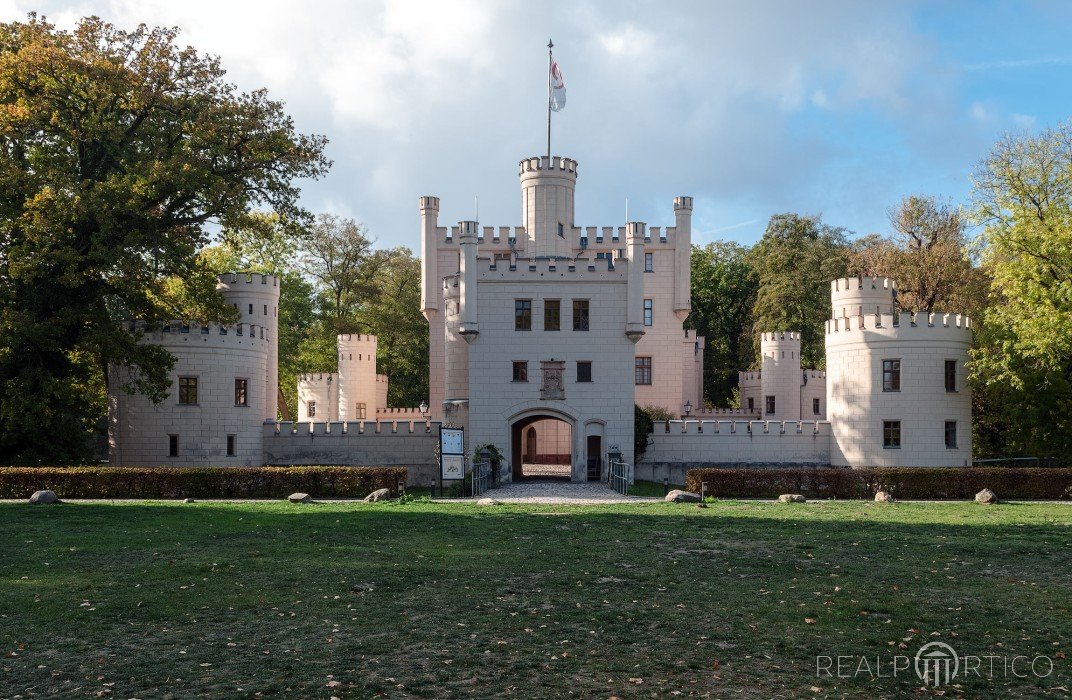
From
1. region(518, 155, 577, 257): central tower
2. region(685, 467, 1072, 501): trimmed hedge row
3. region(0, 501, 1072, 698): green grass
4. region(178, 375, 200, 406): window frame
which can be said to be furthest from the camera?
region(518, 155, 577, 257): central tower

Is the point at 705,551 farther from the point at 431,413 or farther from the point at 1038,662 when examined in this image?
the point at 431,413

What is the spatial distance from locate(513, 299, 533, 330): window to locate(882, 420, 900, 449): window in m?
13.0

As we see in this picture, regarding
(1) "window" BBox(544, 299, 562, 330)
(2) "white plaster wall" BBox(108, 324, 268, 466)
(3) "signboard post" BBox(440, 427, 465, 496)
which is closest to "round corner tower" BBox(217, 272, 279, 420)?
(2) "white plaster wall" BBox(108, 324, 268, 466)

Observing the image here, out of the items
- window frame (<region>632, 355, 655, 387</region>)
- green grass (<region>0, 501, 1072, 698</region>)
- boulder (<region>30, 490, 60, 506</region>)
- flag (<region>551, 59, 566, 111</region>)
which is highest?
flag (<region>551, 59, 566, 111</region>)

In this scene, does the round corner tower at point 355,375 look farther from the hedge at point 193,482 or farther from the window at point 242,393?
the hedge at point 193,482

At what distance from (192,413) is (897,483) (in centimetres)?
2305

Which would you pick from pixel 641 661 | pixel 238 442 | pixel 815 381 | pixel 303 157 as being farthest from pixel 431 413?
pixel 641 661

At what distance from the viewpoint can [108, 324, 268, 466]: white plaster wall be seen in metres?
35.2

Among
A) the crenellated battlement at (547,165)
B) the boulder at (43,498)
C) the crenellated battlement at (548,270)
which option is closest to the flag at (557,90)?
the crenellated battlement at (547,165)

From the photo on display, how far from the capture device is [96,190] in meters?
31.0

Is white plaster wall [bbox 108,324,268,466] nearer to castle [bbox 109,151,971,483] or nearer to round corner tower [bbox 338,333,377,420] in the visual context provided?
castle [bbox 109,151,971,483]

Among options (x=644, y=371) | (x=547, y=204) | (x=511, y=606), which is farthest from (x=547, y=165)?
(x=511, y=606)

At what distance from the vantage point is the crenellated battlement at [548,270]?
37.0m

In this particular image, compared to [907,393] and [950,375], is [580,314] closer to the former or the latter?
[907,393]
